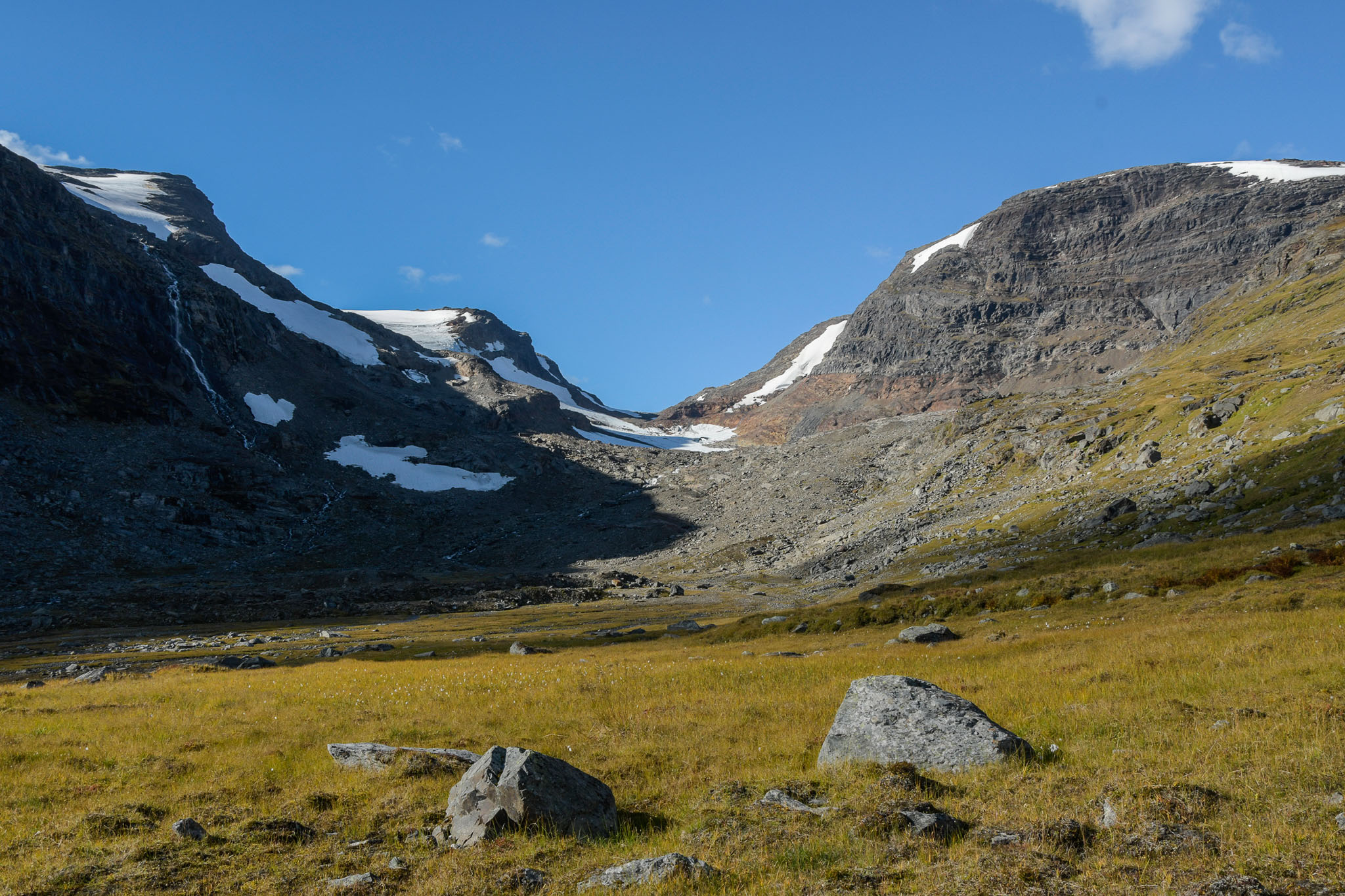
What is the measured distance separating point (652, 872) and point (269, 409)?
6199 inches

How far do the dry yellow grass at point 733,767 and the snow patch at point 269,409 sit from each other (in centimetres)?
12702

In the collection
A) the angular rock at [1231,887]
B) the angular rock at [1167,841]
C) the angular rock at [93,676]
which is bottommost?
the angular rock at [93,676]

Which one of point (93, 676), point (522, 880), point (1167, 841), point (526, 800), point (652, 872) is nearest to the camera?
point (1167, 841)

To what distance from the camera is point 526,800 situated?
416 inches

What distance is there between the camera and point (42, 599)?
72.0 m

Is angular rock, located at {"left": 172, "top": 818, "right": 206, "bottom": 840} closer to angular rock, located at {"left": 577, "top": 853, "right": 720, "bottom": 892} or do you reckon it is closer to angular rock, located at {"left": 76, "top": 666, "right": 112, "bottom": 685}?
angular rock, located at {"left": 577, "top": 853, "right": 720, "bottom": 892}

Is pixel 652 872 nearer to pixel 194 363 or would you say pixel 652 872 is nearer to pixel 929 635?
pixel 929 635

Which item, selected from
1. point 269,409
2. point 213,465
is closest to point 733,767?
point 213,465

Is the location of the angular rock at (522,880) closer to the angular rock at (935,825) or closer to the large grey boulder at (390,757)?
the angular rock at (935,825)

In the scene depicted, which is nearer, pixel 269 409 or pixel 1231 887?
pixel 1231 887

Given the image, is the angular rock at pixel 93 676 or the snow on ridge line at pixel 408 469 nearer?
the angular rock at pixel 93 676

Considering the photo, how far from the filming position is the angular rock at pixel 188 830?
11.1 m

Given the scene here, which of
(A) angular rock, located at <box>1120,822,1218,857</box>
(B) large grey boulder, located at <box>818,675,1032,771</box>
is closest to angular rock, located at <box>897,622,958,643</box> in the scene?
(B) large grey boulder, located at <box>818,675,1032,771</box>

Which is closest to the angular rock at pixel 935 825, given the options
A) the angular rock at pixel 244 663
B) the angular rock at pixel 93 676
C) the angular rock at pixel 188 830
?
the angular rock at pixel 188 830
